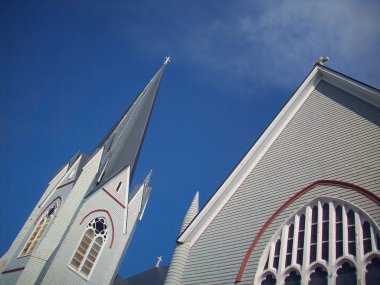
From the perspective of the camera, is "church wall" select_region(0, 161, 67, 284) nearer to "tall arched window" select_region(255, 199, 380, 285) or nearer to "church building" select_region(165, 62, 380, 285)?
"church building" select_region(165, 62, 380, 285)

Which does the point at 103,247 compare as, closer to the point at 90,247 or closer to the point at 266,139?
the point at 90,247

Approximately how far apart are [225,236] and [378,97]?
5.00 metres

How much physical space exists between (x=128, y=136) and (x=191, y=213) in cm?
1497

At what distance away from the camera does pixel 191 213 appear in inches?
406

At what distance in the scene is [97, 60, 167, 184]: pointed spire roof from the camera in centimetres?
2275

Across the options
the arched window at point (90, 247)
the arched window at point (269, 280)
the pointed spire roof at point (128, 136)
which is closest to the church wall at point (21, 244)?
the arched window at point (90, 247)

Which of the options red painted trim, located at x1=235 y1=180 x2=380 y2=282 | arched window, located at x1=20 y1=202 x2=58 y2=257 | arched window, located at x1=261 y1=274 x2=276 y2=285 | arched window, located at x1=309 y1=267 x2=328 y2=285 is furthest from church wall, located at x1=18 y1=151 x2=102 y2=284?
arched window, located at x1=309 y1=267 x2=328 y2=285

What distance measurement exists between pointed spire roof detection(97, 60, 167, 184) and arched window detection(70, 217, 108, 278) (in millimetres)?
2660

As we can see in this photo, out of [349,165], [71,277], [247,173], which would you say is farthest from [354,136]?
Answer: [71,277]

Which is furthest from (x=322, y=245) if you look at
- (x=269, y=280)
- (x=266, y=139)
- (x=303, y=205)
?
(x=266, y=139)

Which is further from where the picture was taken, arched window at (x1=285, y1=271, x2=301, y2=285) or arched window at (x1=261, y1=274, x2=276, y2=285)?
arched window at (x1=261, y1=274, x2=276, y2=285)

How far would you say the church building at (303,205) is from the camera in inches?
276

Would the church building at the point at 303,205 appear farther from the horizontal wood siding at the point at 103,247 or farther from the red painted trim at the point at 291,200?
the horizontal wood siding at the point at 103,247

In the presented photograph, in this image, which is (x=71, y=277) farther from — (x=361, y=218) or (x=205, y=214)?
(x=361, y=218)
